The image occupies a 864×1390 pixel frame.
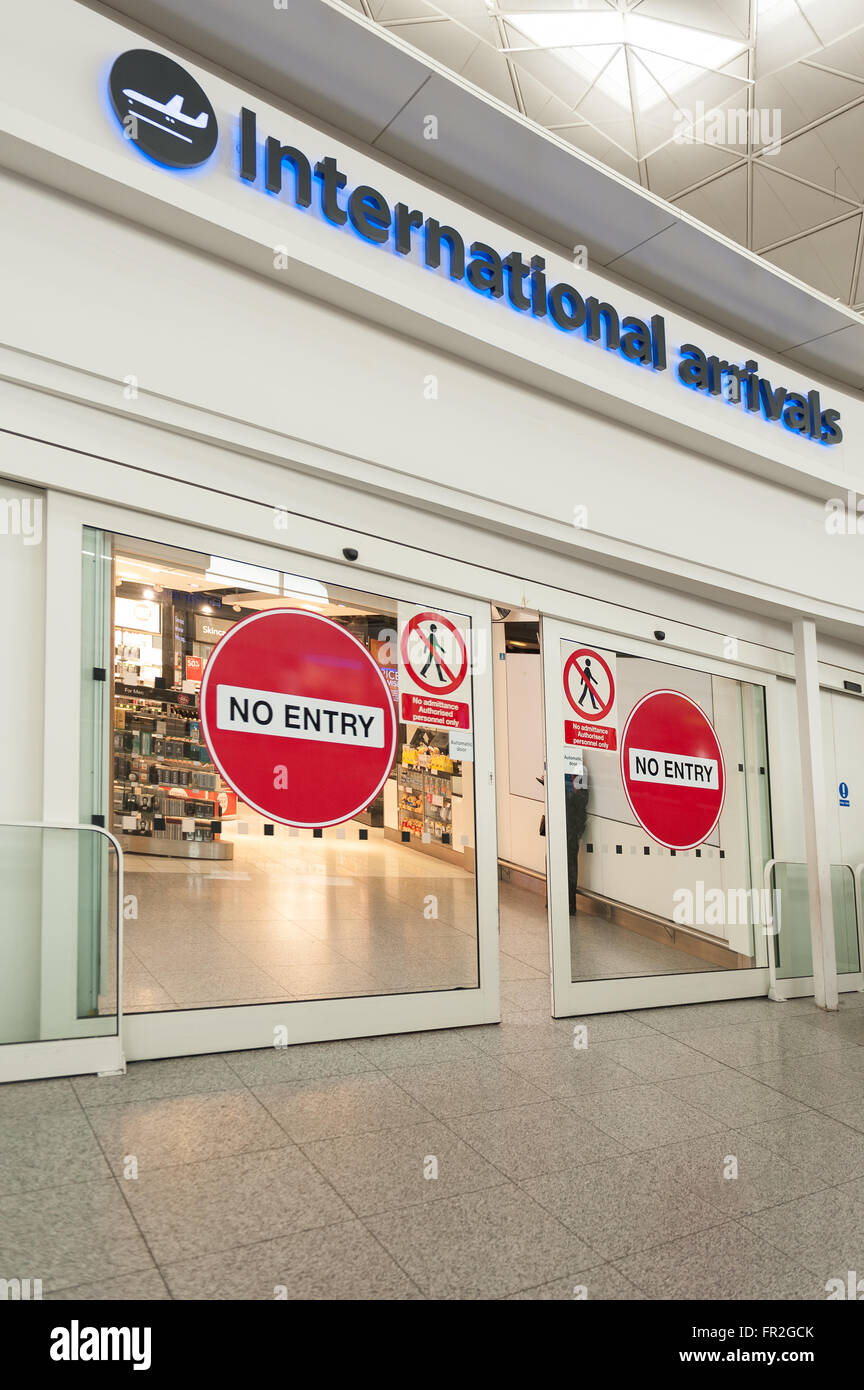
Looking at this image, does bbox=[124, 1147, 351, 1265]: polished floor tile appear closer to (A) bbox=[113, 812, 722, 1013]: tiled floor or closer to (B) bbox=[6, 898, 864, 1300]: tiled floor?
(B) bbox=[6, 898, 864, 1300]: tiled floor

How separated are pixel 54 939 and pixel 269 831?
1.06 meters

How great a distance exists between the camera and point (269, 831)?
13.9 feet

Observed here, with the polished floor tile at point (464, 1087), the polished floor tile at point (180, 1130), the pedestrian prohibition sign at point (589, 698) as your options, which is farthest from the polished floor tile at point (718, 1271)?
the pedestrian prohibition sign at point (589, 698)

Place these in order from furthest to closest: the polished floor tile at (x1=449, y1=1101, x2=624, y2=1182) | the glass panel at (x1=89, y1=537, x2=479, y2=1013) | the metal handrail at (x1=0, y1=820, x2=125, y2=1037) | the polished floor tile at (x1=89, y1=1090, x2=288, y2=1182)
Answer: the glass panel at (x1=89, y1=537, x2=479, y2=1013), the metal handrail at (x1=0, y1=820, x2=125, y2=1037), the polished floor tile at (x1=449, y1=1101, x2=624, y2=1182), the polished floor tile at (x1=89, y1=1090, x2=288, y2=1182)

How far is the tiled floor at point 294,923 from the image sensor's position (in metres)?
3.86

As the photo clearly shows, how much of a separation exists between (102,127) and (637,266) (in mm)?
3736

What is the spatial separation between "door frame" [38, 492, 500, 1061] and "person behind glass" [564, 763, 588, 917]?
0.56 metres

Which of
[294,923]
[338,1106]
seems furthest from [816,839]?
[338,1106]

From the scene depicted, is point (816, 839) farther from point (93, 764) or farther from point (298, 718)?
point (93, 764)

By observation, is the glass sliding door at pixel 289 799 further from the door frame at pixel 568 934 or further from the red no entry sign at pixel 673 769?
the red no entry sign at pixel 673 769

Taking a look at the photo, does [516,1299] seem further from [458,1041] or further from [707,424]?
[707,424]

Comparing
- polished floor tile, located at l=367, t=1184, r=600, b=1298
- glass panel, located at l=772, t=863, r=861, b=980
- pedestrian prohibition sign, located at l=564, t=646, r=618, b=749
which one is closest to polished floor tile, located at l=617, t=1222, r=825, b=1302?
polished floor tile, located at l=367, t=1184, r=600, b=1298

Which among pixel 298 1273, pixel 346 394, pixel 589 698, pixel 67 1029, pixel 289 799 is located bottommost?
pixel 298 1273

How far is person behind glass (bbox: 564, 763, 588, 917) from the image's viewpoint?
5.28 meters
